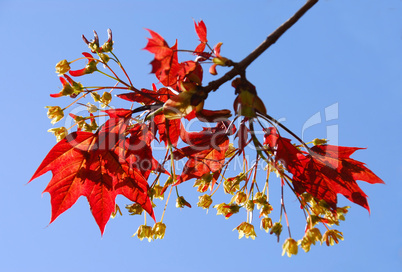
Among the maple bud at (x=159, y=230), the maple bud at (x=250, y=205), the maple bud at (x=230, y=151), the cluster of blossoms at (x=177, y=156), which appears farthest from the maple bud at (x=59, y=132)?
the maple bud at (x=250, y=205)

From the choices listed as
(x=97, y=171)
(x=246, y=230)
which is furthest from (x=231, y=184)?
(x=97, y=171)

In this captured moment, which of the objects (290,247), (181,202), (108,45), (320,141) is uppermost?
(108,45)

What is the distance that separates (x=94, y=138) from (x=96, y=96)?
0.50ft

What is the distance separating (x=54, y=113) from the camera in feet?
3.59

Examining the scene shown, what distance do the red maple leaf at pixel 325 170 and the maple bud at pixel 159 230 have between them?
0.42 meters

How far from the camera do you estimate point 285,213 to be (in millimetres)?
1097

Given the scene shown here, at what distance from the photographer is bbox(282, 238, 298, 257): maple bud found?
102 centimetres

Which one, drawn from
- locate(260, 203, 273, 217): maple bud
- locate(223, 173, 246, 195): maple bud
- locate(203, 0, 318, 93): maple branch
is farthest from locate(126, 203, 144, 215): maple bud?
locate(203, 0, 318, 93): maple branch

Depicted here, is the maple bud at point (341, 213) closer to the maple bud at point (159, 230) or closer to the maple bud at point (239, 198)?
the maple bud at point (239, 198)

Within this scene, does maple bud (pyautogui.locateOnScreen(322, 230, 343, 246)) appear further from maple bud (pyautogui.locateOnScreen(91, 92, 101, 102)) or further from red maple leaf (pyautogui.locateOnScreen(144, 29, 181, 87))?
maple bud (pyautogui.locateOnScreen(91, 92, 101, 102))

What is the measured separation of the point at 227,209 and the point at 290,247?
0.76 feet

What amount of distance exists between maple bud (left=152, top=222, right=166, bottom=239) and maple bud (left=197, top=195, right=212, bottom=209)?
0.14 meters

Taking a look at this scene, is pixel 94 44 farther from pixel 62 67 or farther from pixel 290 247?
pixel 290 247

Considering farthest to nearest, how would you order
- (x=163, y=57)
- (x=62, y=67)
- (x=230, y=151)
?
(x=230, y=151) → (x=62, y=67) → (x=163, y=57)
